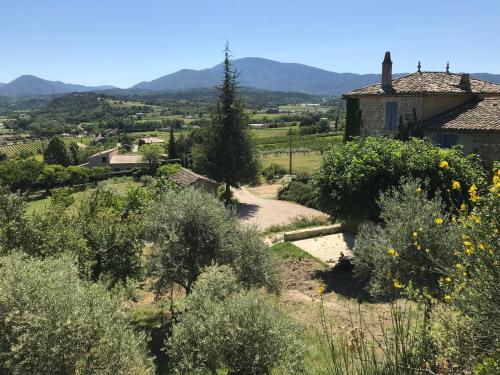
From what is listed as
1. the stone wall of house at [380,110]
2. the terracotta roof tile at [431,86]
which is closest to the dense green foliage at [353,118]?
the stone wall of house at [380,110]

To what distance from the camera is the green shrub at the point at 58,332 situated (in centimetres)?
711

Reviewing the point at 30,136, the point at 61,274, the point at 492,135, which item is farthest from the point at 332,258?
the point at 30,136

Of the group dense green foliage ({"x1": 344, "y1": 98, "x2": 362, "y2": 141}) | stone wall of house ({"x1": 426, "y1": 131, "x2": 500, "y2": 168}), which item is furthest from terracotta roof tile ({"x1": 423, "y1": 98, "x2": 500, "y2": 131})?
dense green foliage ({"x1": 344, "y1": 98, "x2": 362, "y2": 141})

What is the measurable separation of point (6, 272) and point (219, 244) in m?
5.91

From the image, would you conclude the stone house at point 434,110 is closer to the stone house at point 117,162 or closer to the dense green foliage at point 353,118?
the dense green foliage at point 353,118

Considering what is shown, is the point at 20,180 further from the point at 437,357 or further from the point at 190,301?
the point at 437,357

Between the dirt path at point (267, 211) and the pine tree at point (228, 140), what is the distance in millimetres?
2650

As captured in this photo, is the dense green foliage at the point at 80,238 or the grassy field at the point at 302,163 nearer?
the dense green foliage at the point at 80,238

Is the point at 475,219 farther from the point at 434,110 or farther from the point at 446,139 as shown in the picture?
the point at 434,110

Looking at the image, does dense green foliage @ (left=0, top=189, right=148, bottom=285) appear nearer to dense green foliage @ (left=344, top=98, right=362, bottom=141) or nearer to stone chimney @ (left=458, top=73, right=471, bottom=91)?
dense green foliage @ (left=344, top=98, right=362, bottom=141)

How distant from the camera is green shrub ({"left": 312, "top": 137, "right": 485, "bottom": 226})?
17281 mm

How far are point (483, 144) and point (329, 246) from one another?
340 inches

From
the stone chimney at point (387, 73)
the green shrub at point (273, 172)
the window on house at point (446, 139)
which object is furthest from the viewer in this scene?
the green shrub at point (273, 172)

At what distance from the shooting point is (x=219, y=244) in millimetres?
12828
